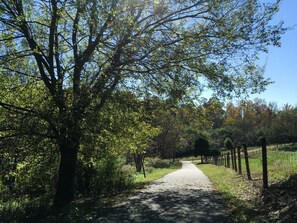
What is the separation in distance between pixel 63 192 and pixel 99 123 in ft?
11.2

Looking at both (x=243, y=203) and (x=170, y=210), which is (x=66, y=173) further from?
(x=243, y=203)

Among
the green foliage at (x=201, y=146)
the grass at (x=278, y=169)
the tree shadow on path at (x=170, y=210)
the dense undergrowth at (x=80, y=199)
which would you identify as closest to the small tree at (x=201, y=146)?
the green foliage at (x=201, y=146)

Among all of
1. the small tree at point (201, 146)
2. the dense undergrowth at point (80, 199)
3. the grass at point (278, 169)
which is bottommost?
the dense undergrowth at point (80, 199)

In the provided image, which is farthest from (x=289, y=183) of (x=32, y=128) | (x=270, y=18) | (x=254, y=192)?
(x=32, y=128)

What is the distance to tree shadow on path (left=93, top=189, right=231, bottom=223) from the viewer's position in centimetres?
954

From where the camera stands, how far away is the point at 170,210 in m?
10.9

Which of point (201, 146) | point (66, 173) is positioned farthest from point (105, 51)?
point (201, 146)

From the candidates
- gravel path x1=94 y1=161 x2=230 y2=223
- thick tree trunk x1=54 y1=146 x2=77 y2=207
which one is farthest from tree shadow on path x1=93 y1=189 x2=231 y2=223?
thick tree trunk x1=54 y1=146 x2=77 y2=207

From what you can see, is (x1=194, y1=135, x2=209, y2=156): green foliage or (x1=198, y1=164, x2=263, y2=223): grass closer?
(x1=198, y1=164, x2=263, y2=223): grass

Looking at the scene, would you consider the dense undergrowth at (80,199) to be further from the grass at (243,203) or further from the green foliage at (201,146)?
the green foliage at (201,146)

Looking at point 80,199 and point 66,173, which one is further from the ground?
point 66,173

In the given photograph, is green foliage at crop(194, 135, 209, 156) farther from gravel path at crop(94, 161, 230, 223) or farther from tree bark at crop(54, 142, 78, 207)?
tree bark at crop(54, 142, 78, 207)

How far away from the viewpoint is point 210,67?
14938 millimetres

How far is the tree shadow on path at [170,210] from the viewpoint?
9.54 metres
